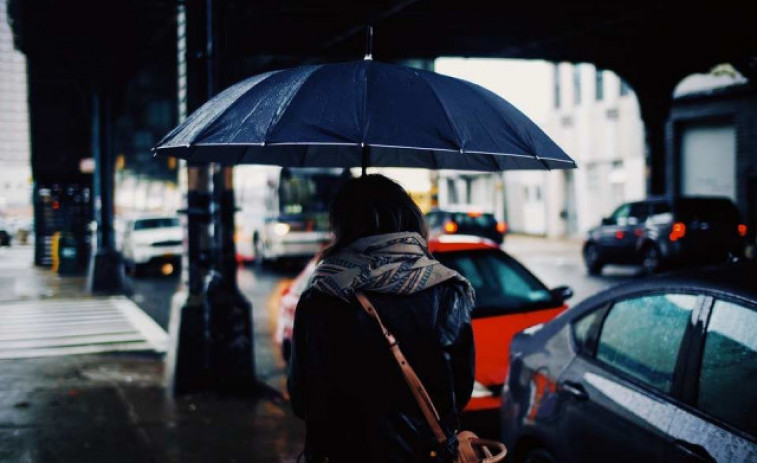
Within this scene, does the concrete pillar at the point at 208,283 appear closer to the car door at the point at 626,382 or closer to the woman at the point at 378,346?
the car door at the point at 626,382

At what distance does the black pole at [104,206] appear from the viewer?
1781 centimetres

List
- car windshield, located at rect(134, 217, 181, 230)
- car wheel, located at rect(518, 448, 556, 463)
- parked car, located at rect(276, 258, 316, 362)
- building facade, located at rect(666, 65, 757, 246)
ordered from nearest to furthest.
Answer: car wheel, located at rect(518, 448, 556, 463) < parked car, located at rect(276, 258, 316, 362) < car windshield, located at rect(134, 217, 181, 230) < building facade, located at rect(666, 65, 757, 246)

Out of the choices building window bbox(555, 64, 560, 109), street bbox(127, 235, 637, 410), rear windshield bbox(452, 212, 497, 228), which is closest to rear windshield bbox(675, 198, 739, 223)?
street bbox(127, 235, 637, 410)

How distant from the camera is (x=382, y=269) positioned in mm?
2434

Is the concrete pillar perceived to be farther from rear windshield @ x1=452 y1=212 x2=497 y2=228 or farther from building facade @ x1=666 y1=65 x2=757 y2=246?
building facade @ x1=666 y1=65 x2=757 y2=246

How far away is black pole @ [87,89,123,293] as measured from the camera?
58.4 feet

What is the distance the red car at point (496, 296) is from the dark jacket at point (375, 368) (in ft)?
10.6

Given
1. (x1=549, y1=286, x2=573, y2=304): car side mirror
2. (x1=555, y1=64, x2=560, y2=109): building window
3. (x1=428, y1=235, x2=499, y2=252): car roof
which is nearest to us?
(x1=549, y1=286, x2=573, y2=304): car side mirror

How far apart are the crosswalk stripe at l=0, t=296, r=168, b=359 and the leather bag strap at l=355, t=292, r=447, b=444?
27.2 ft

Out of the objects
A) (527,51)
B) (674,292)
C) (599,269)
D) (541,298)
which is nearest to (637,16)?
(527,51)

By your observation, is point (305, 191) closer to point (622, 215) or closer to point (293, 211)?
point (293, 211)

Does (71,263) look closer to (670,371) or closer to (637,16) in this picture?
(637,16)

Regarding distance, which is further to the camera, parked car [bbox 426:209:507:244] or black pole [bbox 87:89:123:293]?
parked car [bbox 426:209:507:244]

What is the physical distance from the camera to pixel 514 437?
162 inches
